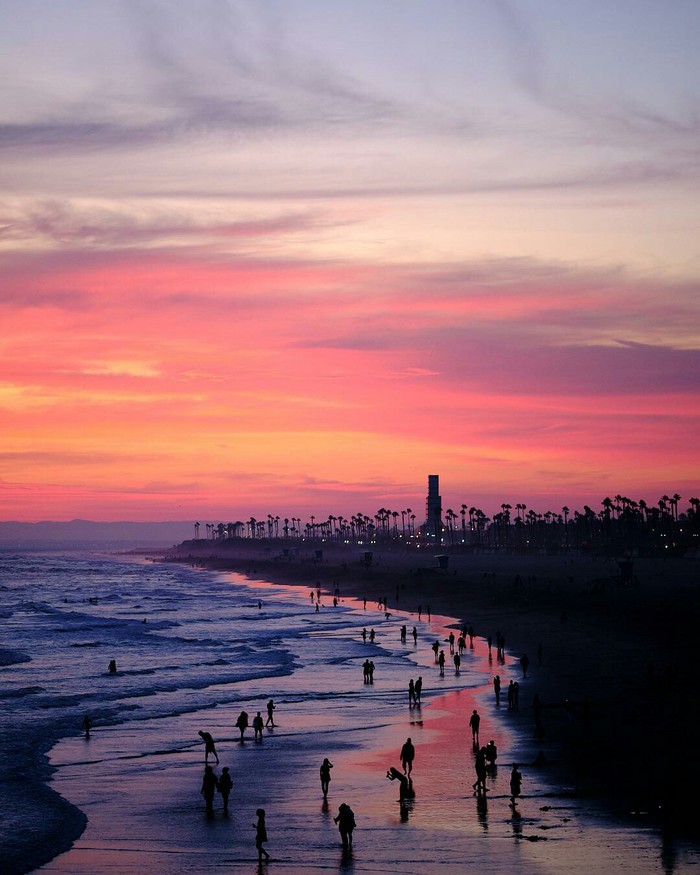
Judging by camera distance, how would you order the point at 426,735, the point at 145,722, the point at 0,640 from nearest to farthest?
the point at 426,735 < the point at 145,722 < the point at 0,640

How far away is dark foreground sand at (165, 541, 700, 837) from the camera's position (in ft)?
87.4

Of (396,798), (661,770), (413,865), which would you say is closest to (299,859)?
(413,865)

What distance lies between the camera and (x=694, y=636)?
183 feet

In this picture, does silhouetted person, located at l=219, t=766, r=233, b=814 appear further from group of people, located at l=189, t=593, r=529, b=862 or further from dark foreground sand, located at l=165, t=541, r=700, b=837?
Result: dark foreground sand, located at l=165, t=541, r=700, b=837

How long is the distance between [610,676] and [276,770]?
19224 mm

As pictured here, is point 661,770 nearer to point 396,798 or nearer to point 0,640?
point 396,798

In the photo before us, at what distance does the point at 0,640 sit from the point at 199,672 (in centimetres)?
2728

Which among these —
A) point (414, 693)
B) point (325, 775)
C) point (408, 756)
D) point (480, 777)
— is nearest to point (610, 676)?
point (414, 693)

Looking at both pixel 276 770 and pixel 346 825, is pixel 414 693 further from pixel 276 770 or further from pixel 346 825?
pixel 346 825

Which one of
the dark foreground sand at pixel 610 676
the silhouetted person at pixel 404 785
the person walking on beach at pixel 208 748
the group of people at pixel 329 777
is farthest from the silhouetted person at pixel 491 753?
the person walking on beach at pixel 208 748

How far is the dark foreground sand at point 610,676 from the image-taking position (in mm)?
26641

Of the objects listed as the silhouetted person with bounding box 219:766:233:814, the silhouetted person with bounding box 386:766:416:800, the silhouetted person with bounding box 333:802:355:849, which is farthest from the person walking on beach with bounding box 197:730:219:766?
the silhouetted person with bounding box 333:802:355:849

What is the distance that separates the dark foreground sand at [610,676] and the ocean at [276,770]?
1390 millimetres

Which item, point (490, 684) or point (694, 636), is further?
point (694, 636)
